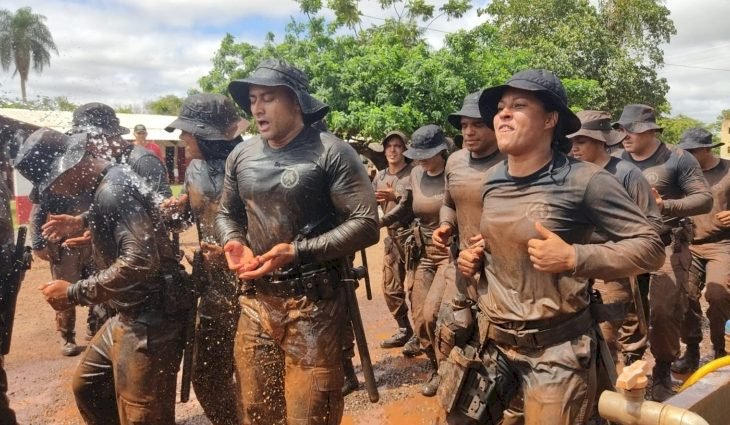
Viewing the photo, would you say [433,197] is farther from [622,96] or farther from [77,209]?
[622,96]

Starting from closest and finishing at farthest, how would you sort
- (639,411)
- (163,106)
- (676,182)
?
(639,411) → (676,182) → (163,106)

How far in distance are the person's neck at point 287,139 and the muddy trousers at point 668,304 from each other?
141 inches

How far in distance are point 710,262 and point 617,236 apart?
3790 mm

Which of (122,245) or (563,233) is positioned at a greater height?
(563,233)

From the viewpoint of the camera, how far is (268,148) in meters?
3.51

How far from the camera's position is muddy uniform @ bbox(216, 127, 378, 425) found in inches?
129

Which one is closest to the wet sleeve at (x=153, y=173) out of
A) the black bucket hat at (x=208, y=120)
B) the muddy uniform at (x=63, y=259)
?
the muddy uniform at (x=63, y=259)

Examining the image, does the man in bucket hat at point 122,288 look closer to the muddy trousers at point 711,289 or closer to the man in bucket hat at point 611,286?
the man in bucket hat at point 611,286

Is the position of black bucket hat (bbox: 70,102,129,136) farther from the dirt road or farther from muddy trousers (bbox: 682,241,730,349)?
muddy trousers (bbox: 682,241,730,349)

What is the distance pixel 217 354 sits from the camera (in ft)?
13.9

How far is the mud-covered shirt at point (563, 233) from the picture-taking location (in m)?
2.75

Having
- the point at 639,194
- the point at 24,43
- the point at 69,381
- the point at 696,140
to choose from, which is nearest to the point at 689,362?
the point at 696,140

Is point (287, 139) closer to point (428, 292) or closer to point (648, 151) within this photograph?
point (428, 292)

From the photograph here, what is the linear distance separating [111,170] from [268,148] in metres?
0.96
